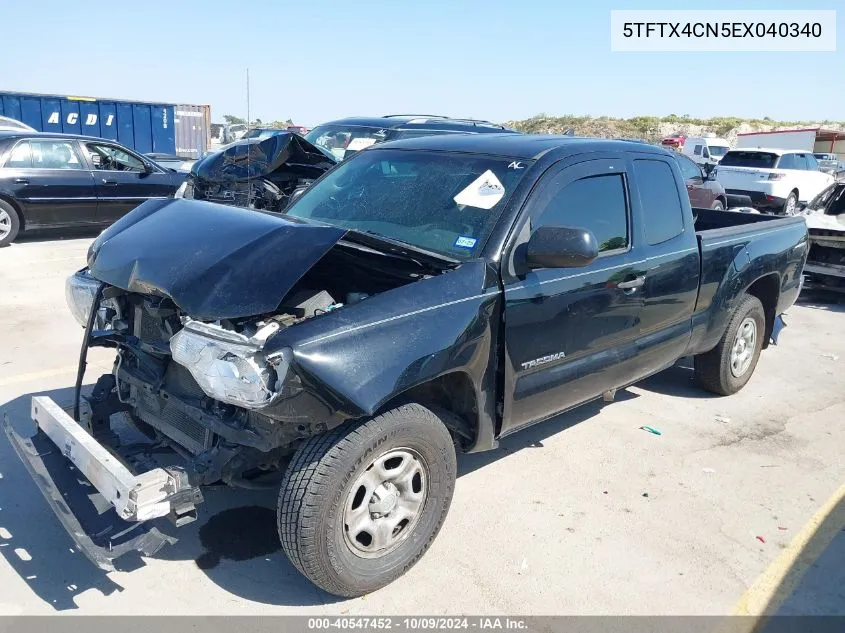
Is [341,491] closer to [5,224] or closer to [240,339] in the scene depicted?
[240,339]

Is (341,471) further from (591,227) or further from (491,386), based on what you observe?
(591,227)

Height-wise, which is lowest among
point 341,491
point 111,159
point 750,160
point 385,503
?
point 385,503

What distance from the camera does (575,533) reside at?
12.4 feet

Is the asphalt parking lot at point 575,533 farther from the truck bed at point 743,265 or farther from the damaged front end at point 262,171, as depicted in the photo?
the damaged front end at point 262,171

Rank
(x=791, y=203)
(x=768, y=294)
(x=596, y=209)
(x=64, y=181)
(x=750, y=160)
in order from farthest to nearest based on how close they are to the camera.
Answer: (x=750, y=160)
(x=791, y=203)
(x=64, y=181)
(x=768, y=294)
(x=596, y=209)

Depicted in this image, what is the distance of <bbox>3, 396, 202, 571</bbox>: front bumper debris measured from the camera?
2701mm

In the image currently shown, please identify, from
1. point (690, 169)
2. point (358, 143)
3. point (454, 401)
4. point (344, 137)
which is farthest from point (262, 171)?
point (690, 169)

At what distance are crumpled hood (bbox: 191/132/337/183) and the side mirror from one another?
5.04 meters

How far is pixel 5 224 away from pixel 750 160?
16.5 m

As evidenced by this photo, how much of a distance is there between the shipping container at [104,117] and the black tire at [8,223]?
1031cm

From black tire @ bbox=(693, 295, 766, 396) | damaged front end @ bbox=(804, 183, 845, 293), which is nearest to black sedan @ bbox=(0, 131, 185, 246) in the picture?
black tire @ bbox=(693, 295, 766, 396)

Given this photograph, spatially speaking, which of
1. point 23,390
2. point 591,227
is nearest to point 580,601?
point 591,227

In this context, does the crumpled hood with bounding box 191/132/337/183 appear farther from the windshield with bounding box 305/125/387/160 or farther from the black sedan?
the black sedan

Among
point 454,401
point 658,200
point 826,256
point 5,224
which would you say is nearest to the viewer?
point 454,401
